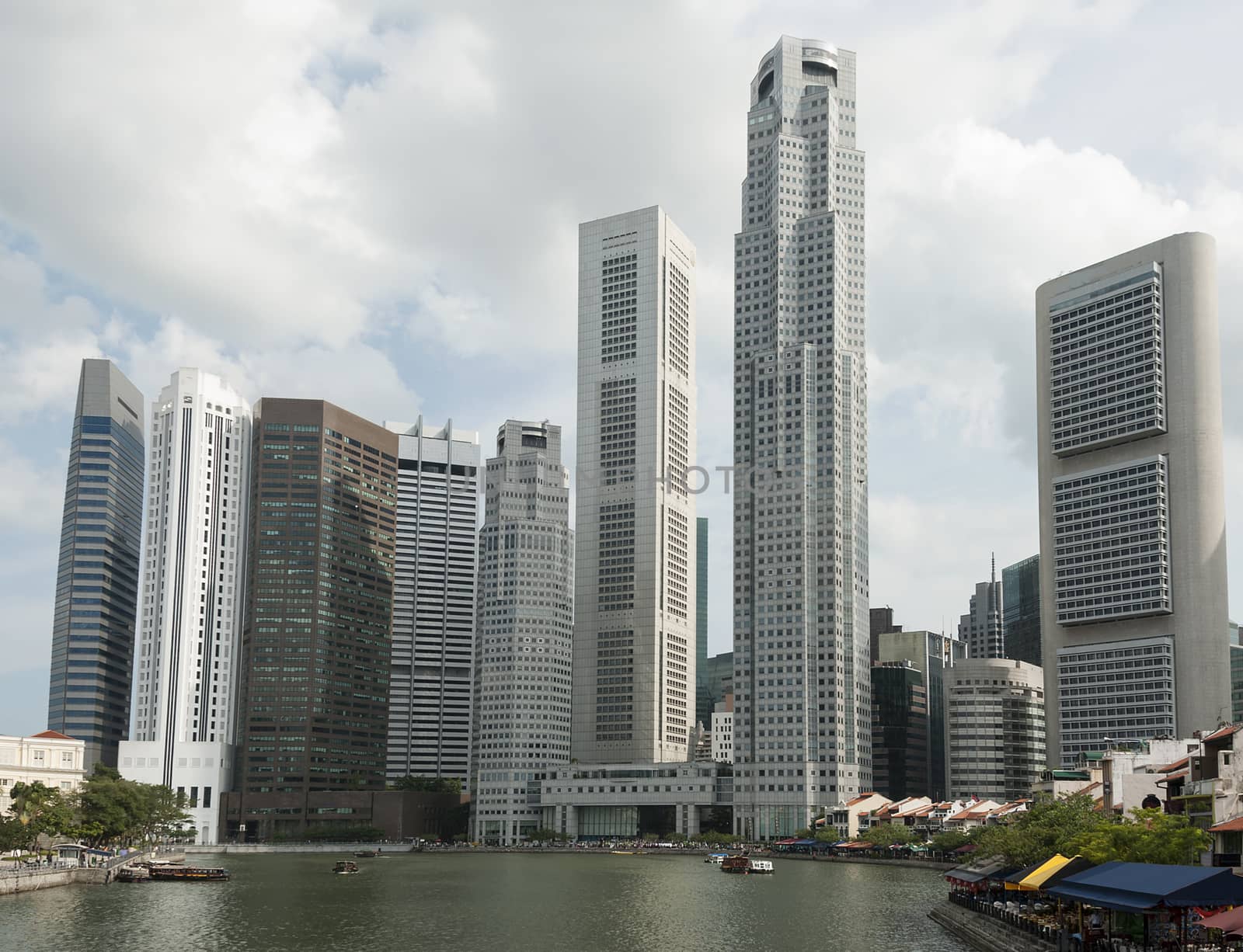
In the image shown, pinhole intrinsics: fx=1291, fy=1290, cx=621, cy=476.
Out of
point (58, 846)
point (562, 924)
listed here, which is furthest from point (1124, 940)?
point (58, 846)

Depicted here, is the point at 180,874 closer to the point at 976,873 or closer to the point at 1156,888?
the point at 976,873

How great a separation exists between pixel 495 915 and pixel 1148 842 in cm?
5945

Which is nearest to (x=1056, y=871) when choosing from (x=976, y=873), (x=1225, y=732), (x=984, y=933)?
(x=984, y=933)

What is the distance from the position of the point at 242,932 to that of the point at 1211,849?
70.2 metres

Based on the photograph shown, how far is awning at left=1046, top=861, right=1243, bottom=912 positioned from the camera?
2291 inches

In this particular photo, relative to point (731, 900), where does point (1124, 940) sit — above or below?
above

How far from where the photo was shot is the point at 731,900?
425ft

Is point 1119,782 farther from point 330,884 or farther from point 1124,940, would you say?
point 330,884

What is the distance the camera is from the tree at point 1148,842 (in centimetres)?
7850

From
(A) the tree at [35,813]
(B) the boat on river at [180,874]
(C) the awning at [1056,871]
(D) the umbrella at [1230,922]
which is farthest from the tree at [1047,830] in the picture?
(A) the tree at [35,813]

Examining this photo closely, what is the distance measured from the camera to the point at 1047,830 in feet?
337

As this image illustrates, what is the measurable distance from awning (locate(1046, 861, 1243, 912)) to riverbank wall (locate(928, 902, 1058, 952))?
23.7 ft

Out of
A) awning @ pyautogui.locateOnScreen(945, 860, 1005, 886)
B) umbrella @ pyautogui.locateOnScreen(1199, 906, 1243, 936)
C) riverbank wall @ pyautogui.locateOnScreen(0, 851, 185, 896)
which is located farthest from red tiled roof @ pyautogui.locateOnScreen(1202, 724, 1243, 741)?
riverbank wall @ pyautogui.locateOnScreen(0, 851, 185, 896)

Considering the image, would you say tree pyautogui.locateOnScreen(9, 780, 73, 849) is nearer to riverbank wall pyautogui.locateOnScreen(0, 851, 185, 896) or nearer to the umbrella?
riverbank wall pyautogui.locateOnScreen(0, 851, 185, 896)
